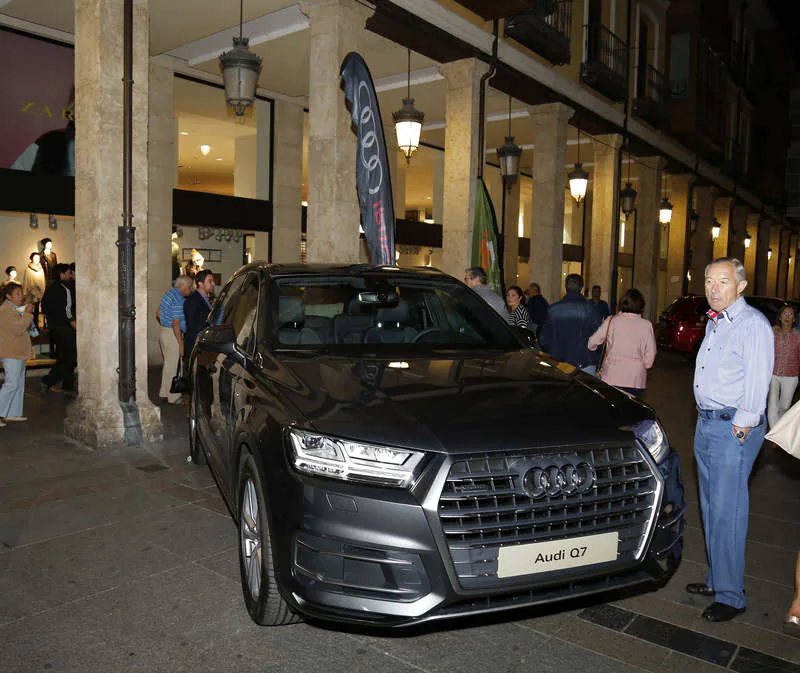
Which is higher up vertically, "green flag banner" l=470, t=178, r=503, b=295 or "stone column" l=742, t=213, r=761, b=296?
"stone column" l=742, t=213, r=761, b=296

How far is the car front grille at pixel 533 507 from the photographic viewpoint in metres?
2.83

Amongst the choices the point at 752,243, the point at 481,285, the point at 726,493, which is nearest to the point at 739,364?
the point at 726,493

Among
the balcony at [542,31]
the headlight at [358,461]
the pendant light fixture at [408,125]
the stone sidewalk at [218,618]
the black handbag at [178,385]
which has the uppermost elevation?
the balcony at [542,31]

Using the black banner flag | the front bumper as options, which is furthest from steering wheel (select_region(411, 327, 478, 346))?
the black banner flag

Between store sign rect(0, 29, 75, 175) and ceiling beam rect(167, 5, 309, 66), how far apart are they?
1983mm

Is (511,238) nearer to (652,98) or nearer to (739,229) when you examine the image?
(652,98)

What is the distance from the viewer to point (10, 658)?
3.20 meters

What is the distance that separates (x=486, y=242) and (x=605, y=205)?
311 inches

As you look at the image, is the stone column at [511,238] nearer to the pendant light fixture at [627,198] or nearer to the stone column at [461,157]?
the pendant light fixture at [627,198]

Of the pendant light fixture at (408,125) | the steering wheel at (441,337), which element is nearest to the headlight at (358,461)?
the steering wheel at (441,337)

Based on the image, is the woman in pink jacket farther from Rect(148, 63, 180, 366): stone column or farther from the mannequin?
the mannequin

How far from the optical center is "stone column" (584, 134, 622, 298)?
711 inches

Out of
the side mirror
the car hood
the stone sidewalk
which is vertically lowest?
the stone sidewalk

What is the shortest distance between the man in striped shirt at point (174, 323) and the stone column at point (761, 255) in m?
34.5
